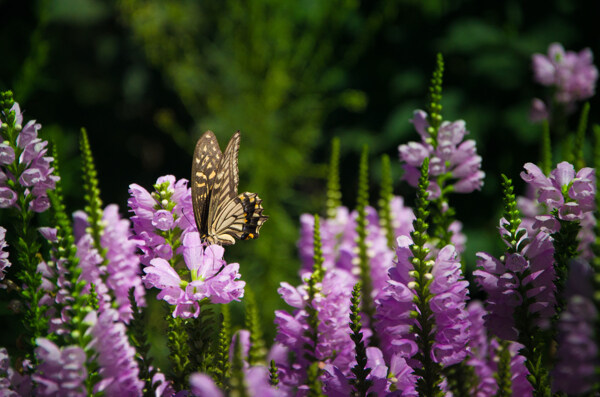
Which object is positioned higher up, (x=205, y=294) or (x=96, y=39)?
(x=96, y=39)

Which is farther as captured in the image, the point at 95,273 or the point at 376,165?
the point at 376,165

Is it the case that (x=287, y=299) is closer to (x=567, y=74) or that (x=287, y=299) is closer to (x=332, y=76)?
(x=567, y=74)

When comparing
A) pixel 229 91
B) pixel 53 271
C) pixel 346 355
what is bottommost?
pixel 346 355

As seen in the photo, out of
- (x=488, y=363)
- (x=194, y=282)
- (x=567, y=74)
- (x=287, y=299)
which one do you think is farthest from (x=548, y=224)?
(x=567, y=74)

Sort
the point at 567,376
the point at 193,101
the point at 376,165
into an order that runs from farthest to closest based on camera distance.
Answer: the point at 193,101
the point at 376,165
the point at 567,376

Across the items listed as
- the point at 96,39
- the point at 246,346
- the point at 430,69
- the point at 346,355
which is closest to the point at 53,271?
the point at 246,346

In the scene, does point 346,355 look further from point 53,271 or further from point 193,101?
point 193,101

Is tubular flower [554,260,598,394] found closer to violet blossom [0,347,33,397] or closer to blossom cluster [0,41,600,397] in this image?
blossom cluster [0,41,600,397]
